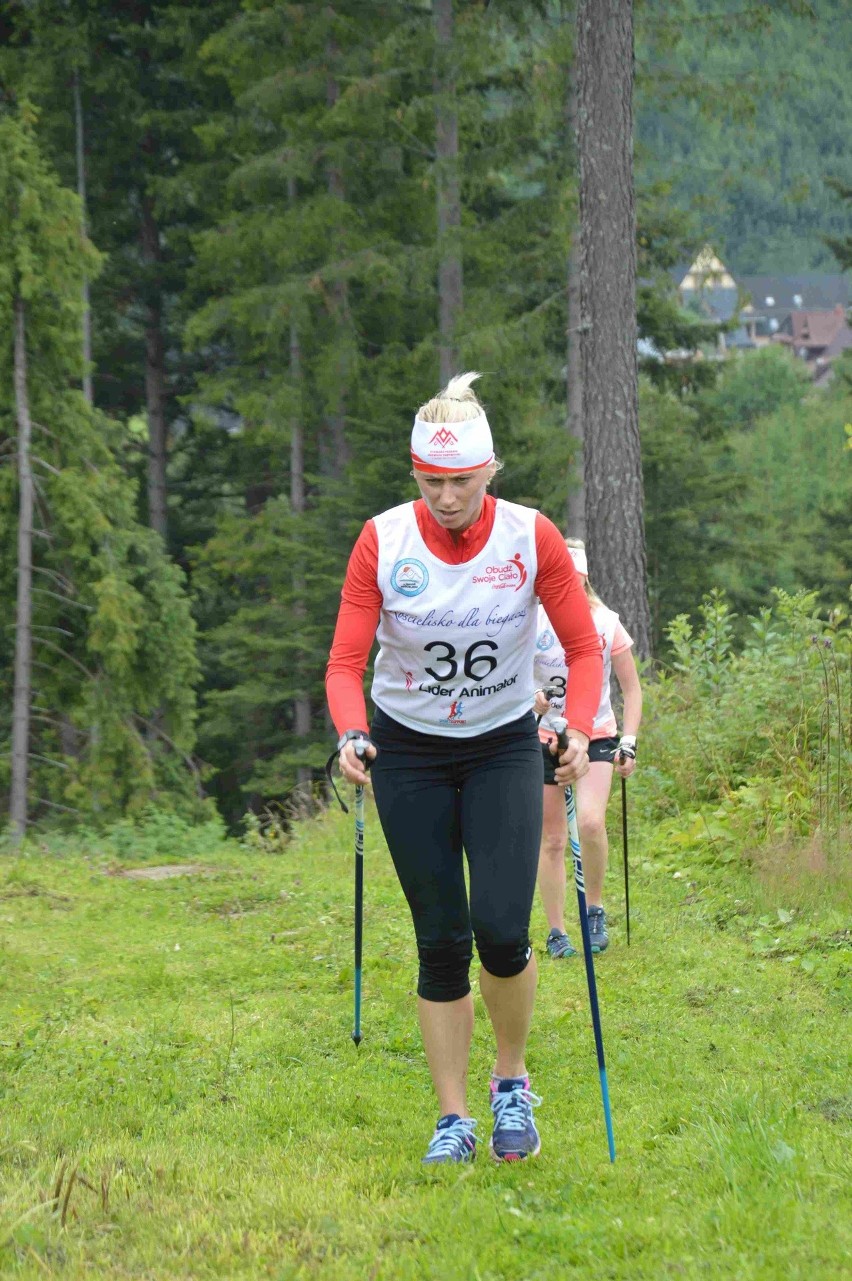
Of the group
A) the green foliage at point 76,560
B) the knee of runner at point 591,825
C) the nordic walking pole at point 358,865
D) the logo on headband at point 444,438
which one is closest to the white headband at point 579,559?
the knee of runner at point 591,825

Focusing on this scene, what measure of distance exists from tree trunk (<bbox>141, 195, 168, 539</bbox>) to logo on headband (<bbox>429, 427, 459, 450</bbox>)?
27.1m

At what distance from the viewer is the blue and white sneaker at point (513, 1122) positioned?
4668mm

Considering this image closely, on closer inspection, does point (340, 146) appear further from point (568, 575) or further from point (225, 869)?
point (568, 575)

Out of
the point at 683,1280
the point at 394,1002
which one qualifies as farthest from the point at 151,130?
the point at 683,1280

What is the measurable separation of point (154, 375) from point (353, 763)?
28641mm

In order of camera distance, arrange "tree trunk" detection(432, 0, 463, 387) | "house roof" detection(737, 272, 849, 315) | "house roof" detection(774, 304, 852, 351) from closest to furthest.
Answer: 1. "tree trunk" detection(432, 0, 463, 387)
2. "house roof" detection(774, 304, 852, 351)
3. "house roof" detection(737, 272, 849, 315)

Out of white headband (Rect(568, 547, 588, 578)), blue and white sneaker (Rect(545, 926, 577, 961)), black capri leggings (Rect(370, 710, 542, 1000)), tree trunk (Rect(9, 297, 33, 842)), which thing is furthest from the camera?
tree trunk (Rect(9, 297, 33, 842))

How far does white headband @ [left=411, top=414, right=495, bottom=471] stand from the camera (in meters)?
4.43

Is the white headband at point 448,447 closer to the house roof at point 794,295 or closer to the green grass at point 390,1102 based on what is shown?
the green grass at point 390,1102

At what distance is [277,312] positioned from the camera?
83.4ft

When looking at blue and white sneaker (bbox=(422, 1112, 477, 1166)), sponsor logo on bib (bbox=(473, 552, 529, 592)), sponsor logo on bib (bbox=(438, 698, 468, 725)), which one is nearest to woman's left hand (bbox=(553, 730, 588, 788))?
sponsor logo on bib (bbox=(438, 698, 468, 725))

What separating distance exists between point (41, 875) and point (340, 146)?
17110mm

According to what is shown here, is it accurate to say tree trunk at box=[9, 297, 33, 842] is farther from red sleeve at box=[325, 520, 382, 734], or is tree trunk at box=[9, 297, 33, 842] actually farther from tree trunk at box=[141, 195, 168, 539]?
red sleeve at box=[325, 520, 382, 734]

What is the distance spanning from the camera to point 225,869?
12531 millimetres
